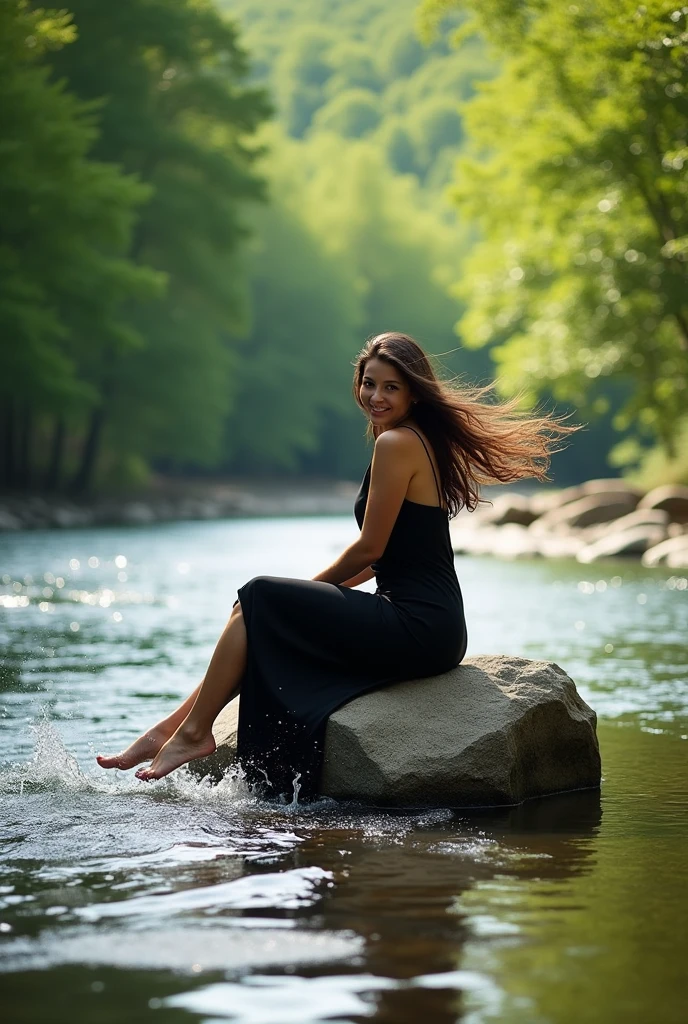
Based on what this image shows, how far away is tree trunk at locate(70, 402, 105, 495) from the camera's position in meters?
36.7

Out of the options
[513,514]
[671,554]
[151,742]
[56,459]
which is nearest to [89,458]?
[56,459]

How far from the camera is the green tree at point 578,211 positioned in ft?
72.0

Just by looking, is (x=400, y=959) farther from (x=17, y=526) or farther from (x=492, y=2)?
(x=17, y=526)

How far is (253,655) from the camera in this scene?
550cm

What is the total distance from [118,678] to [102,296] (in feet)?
69.3

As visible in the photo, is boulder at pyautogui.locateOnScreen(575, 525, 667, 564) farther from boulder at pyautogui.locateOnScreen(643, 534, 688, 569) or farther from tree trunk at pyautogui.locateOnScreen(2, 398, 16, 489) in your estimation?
tree trunk at pyautogui.locateOnScreen(2, 398, 16, 489)

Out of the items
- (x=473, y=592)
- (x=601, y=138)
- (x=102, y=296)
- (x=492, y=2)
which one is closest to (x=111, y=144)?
(x=102, y=296)

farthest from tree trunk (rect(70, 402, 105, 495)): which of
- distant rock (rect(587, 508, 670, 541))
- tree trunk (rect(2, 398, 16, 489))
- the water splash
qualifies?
the water splash

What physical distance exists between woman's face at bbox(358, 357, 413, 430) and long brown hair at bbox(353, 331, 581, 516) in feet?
0.09

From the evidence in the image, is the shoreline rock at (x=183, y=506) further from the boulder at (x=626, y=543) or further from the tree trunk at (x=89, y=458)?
the boulder at (x=626, y=543)

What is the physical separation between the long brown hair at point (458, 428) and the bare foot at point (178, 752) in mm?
1386

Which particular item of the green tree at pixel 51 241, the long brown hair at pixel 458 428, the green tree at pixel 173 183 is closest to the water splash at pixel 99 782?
the long brown hair at pixel 458 428

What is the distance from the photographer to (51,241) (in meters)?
26.7

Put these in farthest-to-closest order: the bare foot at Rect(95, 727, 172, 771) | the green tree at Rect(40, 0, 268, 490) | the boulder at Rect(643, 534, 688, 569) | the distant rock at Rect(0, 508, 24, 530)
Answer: the green tree at Rect(40, 0, 268, 490)
the distant rock at Rect(0, 508, 24, 530)
the boulder at Rect(643, 534, 688, 569)
the bare foot at Rect(95, 727, 172, 771)
